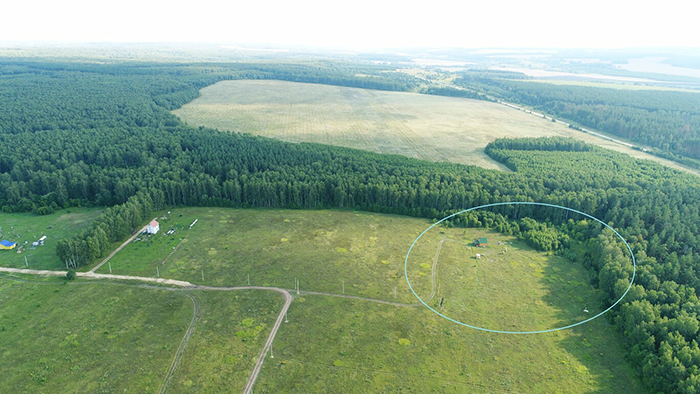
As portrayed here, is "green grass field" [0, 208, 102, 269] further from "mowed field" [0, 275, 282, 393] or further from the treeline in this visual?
"mowed field" [0, 275, 282, 393]

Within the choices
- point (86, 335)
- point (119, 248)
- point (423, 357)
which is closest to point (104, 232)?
point (119, 248)

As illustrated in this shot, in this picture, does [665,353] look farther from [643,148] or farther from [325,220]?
[643,148]

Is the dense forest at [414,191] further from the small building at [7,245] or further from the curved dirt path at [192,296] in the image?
the small building at [7,245]

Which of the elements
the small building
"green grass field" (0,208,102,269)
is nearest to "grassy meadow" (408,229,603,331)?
"green grass field" (0,208,102,269)

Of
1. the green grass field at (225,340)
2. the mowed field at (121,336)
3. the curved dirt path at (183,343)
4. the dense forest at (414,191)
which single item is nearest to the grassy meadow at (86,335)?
the mowed field at (121,336)

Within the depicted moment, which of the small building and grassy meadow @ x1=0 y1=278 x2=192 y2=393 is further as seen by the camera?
the small building

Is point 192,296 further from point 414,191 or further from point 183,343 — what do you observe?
point 414,191

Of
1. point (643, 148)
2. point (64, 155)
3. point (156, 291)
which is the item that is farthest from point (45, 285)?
point (643, 148)
